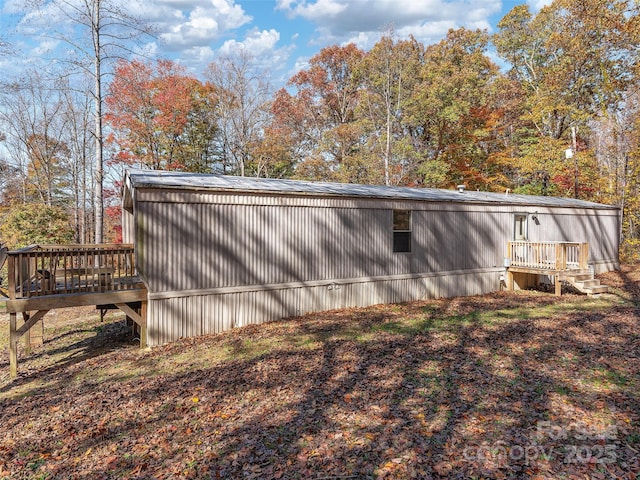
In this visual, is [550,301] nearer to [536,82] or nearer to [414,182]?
[414,182]

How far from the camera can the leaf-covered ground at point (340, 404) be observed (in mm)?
3684

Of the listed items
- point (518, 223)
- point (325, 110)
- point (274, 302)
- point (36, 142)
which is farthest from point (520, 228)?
point (36, 142)

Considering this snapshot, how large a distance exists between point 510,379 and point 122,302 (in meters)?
6.87

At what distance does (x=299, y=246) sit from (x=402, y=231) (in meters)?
3.45

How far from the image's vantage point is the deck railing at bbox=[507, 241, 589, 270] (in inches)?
466

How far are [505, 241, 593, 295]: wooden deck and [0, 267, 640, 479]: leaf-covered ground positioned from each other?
3.51 metres

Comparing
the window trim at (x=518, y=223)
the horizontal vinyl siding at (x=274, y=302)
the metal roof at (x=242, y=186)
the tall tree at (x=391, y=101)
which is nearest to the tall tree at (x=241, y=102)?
the tall tree at (x=391, y=101)

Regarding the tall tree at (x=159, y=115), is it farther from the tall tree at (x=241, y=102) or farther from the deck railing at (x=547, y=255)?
the deck railing at (x=547, y=255)

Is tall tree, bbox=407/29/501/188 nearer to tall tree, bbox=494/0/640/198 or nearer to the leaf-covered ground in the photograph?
tall tree, bbox=494/0/640/198

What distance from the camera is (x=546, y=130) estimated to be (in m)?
23.2

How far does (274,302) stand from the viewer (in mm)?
9188

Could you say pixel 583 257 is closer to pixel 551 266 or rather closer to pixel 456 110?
pixel 551 266

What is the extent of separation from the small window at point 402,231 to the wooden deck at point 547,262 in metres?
4.48

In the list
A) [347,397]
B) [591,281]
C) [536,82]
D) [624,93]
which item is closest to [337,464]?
[347,397]
